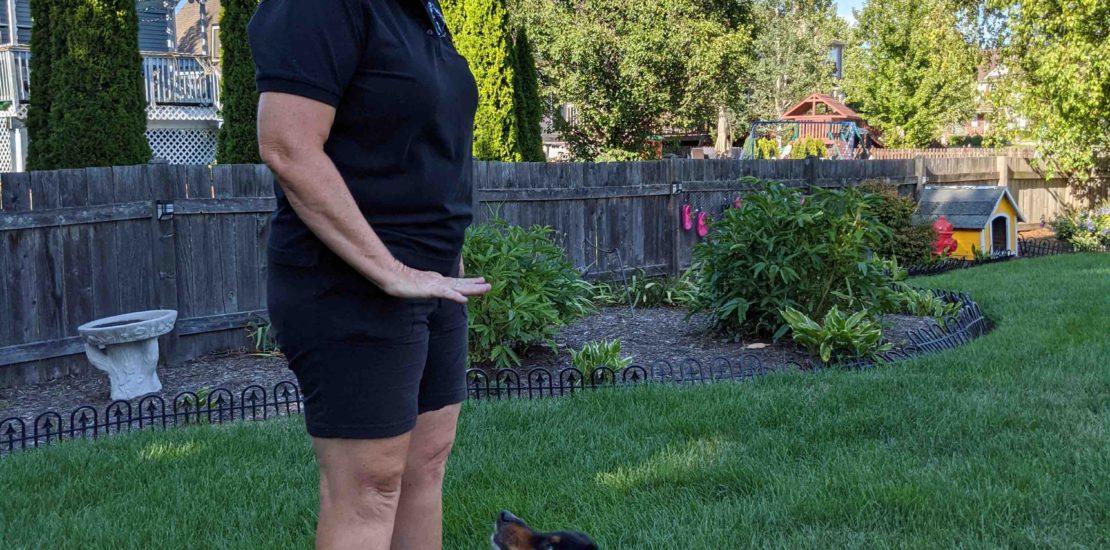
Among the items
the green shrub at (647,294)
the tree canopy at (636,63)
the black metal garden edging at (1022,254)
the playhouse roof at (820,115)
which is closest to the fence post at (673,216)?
the green shrub at (647,294)

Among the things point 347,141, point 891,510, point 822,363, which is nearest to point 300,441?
point 891,510

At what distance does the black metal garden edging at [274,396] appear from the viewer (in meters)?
5.04

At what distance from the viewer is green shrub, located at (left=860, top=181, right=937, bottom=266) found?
12648 mm

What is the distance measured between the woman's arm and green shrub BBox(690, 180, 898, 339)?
17.7 ft

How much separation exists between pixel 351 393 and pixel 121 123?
7.98 meters

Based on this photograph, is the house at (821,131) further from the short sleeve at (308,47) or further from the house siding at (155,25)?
the short sleeve at (308,47)

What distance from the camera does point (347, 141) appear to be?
1845 mm

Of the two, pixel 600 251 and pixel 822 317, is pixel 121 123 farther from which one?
pixel 822 317

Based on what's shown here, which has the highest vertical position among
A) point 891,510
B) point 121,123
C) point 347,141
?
point 121,123

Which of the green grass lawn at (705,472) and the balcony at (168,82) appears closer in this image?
the green grass lawn at (705,472)

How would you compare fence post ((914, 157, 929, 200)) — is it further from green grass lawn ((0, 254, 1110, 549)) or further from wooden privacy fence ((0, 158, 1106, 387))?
green grass lawn ((0, 254, 1110, 549))

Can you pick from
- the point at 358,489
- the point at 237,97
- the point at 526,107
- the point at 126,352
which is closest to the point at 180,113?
the point at 526,107

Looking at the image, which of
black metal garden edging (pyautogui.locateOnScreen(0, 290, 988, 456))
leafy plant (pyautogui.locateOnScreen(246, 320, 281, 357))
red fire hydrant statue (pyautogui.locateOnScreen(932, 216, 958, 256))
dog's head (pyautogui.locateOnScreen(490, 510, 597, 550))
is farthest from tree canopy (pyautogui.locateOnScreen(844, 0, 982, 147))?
dog's head (pyautogui.locateOnScreen(490, 510, 597, 550))

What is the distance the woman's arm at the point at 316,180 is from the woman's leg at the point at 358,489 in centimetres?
34
